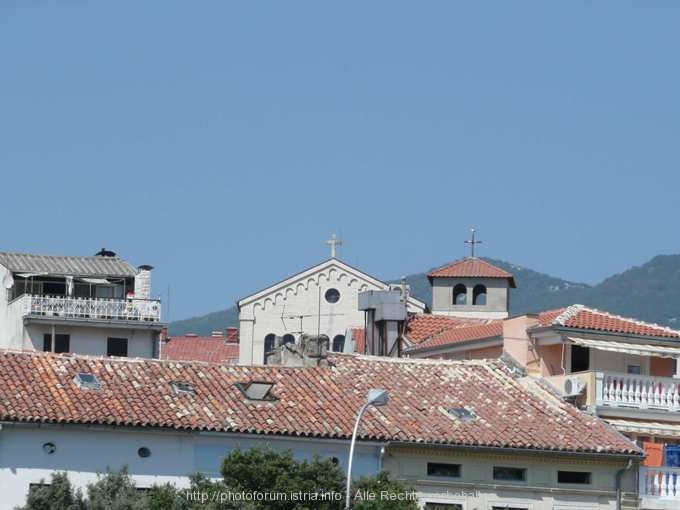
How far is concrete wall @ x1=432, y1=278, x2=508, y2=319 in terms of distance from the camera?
320 ft

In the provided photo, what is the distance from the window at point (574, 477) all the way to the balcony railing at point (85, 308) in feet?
90.7

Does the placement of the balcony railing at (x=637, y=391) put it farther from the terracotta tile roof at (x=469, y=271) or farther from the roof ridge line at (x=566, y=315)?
the terracotta tile roof at (x=469, y=271)

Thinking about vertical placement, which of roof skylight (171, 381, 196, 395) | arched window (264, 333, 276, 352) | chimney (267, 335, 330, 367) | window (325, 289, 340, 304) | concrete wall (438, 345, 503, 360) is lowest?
roof skylight (171, 381, 196, 395)

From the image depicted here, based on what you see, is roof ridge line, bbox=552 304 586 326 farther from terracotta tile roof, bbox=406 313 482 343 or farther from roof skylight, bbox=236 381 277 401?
terracotta tile roof, bbox=406 313 482 343

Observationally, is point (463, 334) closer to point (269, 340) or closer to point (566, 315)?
point (566, 315)

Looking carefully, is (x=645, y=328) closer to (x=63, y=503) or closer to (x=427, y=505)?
(x=427, y=505)

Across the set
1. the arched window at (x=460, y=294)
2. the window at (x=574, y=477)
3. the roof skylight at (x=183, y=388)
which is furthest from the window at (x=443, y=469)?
the arched window at (x=460, y=294)

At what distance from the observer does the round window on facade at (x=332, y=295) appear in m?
92.4

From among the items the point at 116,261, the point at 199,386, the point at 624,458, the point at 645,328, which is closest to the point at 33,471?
the point at 199,386

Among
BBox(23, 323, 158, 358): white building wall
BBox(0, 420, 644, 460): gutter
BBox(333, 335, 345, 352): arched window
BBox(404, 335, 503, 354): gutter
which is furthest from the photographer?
BBox(333, 335, 345, 352): arched window

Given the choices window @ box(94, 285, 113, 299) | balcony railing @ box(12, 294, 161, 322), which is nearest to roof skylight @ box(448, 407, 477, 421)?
balcony railing @ box(12, 294, 161, 322)

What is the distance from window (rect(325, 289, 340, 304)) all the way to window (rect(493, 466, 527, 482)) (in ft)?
140

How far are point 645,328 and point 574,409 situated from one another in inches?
204

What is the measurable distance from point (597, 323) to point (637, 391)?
107 inches
